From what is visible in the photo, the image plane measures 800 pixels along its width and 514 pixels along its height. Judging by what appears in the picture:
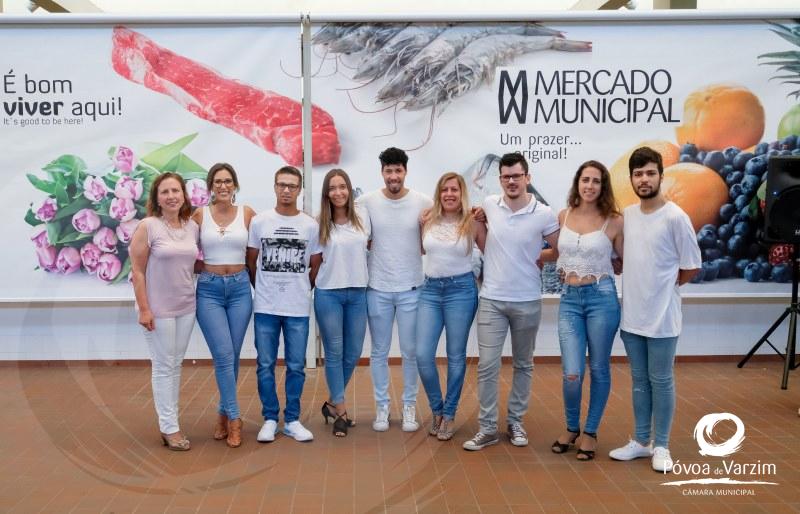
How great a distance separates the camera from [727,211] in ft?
20.6

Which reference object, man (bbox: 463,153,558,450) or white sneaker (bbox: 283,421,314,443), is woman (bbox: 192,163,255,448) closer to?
white sneaker (bbox: 283,421,314,443)

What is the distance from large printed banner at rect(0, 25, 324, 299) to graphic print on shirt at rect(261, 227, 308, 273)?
1947mm

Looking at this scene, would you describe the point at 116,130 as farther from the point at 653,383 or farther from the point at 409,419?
the point at 653,383

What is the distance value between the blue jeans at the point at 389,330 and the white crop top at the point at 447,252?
26 cm

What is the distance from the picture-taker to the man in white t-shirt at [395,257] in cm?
443

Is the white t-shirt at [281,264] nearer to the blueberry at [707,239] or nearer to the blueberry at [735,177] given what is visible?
the blueberry at [707,239]

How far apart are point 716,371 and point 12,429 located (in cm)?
486

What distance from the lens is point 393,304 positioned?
14.8ft

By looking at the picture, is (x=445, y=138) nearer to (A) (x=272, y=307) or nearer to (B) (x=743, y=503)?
(A) (x=272, y=307)

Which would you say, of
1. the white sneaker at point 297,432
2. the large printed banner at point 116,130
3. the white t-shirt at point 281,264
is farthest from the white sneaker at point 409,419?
the large printed banner at point 116,130

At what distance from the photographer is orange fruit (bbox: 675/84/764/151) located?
625 centimetres

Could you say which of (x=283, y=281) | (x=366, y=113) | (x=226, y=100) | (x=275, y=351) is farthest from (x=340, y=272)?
(x=226, y=100)

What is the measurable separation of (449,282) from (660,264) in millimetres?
1080

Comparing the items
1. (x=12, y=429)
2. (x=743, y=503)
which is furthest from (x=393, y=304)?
(x=12, y=429)
